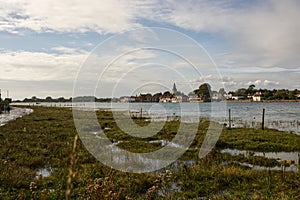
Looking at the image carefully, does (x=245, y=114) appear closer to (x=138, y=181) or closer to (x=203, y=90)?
(x=203, y=90)

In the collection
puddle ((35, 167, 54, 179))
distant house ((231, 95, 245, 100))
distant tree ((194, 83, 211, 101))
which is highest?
distant house ((231, 95, 245, 100))

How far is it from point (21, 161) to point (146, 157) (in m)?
5.89

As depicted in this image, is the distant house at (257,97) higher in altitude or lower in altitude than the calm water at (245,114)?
higher

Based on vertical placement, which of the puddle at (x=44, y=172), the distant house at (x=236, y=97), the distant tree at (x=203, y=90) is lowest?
the puddle at (x=44, y=172)

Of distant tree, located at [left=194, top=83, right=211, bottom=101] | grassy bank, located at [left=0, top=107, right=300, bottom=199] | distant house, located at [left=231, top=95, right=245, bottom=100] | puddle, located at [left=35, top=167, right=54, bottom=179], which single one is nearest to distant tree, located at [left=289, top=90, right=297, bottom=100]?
distant house, located at [left=231, top=95, right=245, bottom=100]

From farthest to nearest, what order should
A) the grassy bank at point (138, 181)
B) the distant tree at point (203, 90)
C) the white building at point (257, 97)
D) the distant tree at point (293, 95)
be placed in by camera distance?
the white building at point (257, 97)
the distant tree at point (293, 95)
the distant tree at point (203, 90)
the grassy bank at point (138, 181)

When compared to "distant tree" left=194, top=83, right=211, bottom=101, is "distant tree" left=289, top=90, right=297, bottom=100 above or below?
above

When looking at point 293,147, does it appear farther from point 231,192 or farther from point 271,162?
point 231,192

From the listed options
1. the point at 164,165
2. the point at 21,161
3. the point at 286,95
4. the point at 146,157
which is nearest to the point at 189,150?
the point at 146,157

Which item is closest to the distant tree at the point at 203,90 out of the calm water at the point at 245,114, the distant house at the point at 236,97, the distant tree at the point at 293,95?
the calm water at the point at 245,114

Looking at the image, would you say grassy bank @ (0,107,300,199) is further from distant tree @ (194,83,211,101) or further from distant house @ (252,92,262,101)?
distant house @ (252,92,262,101)

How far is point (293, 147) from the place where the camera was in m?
18.5

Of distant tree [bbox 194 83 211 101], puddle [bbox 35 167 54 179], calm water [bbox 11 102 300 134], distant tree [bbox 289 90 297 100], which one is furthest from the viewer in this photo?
distant tree [bbox 289 90 297 100]

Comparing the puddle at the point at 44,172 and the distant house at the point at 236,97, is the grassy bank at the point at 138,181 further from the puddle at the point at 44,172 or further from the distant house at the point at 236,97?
the distant house at the point at 236,97
